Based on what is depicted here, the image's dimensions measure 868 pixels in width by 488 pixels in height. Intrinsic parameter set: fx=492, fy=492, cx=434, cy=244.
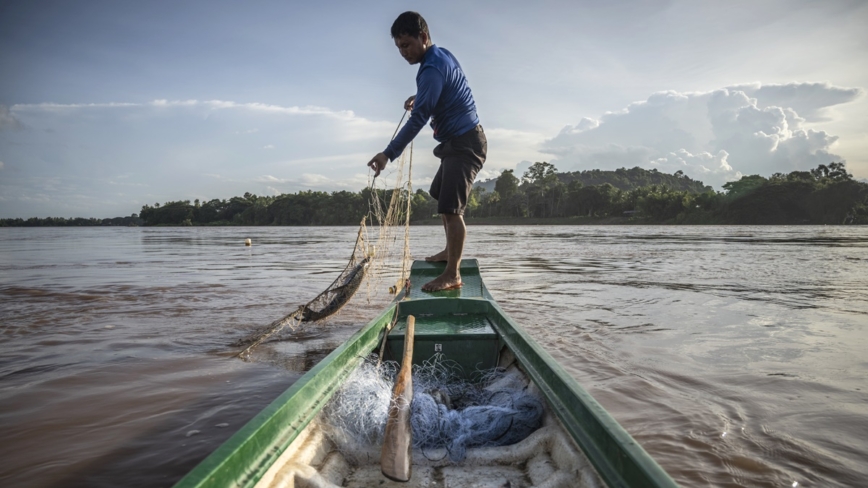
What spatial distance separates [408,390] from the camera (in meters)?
2.39

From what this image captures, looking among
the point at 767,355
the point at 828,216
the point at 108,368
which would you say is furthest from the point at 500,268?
the point at 828,216

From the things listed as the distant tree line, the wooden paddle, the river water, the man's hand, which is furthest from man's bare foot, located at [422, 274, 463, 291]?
the distant tree line

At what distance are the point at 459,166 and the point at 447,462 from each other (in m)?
3.35

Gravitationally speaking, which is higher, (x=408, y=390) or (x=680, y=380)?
(x=408, y=390)

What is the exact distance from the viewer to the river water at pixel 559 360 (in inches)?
101

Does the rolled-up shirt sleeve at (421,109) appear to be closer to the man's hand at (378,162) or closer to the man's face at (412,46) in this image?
the man's hand at (378,162)

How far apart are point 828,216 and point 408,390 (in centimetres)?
7823

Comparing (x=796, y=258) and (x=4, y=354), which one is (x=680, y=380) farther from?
(x=796, y=258)

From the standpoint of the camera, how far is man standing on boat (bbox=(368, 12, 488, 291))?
4.34m

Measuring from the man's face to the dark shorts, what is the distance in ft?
2.78

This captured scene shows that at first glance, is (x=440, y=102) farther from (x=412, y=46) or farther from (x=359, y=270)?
(x=359, y=270)

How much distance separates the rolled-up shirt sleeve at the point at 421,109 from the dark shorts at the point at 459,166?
630 mm

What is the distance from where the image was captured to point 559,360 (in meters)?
4.27

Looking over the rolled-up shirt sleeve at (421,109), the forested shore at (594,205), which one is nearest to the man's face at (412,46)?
the rolled-up shirt sleeve at (421,109)
